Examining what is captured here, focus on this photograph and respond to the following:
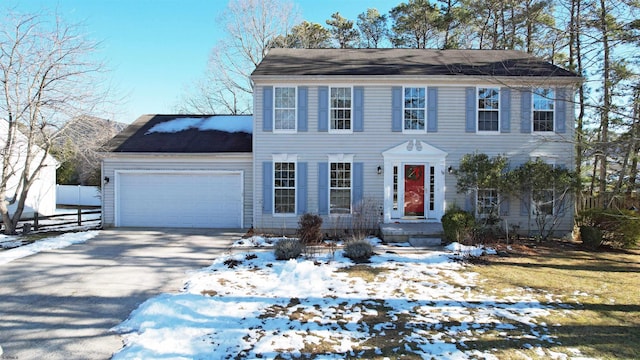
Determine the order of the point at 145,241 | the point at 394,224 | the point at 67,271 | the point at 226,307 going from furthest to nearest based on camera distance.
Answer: the point at 394,224 < the point at 145,241 < the point at 67,271 < the point at 226,307

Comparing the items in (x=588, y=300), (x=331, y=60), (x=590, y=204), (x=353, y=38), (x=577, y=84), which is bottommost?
(x=588, y=300)

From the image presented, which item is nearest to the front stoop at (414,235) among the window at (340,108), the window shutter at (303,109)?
the window at (340,108)

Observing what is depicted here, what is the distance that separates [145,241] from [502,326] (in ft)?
30.1

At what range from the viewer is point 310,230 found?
32.3 ft

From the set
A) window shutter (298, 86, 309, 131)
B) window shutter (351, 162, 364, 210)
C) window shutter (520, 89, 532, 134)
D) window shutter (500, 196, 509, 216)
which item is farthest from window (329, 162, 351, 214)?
window shutter (520, 89, 532, 134)

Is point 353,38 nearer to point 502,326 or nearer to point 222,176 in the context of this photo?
point 222,176

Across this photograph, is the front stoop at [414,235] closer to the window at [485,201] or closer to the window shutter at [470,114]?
the window at [485,201]

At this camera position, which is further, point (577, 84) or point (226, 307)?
point (577, 84)

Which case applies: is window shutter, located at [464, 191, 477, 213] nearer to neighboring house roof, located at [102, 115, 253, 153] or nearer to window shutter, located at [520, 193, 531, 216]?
window shutter, located at [520, 193, 531, 216]

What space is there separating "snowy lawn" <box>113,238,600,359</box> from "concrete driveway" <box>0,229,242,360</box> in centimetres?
40

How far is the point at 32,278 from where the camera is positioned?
21.0 feet

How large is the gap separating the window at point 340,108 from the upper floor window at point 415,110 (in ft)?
6.21

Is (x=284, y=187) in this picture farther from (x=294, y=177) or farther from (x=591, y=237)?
(x=591, y=237)

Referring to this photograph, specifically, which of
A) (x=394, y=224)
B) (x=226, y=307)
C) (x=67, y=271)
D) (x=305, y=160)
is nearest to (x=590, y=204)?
(x=394, y=224)
